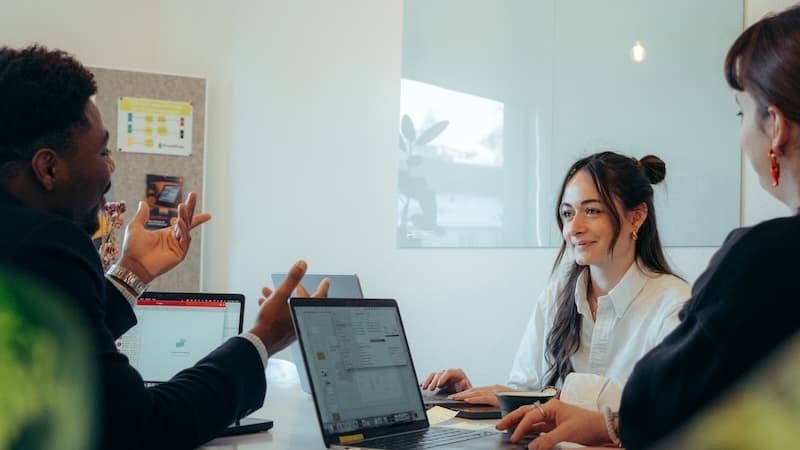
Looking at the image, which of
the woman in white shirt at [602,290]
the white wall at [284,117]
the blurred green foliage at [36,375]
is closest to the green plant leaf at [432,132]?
the white wall at [284,117]

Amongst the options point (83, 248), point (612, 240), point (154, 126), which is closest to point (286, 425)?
point (83, 248)

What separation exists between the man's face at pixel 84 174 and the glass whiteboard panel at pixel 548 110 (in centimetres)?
216

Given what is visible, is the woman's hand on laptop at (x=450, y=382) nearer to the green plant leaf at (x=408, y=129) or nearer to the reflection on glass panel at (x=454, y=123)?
the reflection on glass panel at (x=454, y=123)

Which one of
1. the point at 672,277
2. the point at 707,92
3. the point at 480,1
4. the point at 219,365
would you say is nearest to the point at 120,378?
the point at 219,365

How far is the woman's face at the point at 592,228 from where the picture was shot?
7.92 feet

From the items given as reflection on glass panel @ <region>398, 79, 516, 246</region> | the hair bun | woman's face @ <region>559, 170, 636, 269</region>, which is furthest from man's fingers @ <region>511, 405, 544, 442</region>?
reflection on glass panel @ <region>398, 79, 516, 246</region>

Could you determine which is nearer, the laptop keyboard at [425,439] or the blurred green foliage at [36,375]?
the blurred green foliage at [36,375]

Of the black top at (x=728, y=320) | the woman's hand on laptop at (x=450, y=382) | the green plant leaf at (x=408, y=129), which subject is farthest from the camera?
the green plant leaf at (x=408, y=129)

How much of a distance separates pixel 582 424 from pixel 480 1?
2.56 m

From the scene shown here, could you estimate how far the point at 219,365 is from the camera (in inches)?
50.9

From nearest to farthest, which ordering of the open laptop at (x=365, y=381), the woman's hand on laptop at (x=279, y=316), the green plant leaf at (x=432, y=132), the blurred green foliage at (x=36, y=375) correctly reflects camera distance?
the blurred green foliage at (x=36, y=375) < the woman's hand on laptop at (x=279, y=316) < the open laptop at (x=365, y=381) < the green plant leaf at (x=432, y=132)

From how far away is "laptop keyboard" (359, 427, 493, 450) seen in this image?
4.91 feet

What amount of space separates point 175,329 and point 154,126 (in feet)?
7.15

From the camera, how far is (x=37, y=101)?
1193 millimetres
